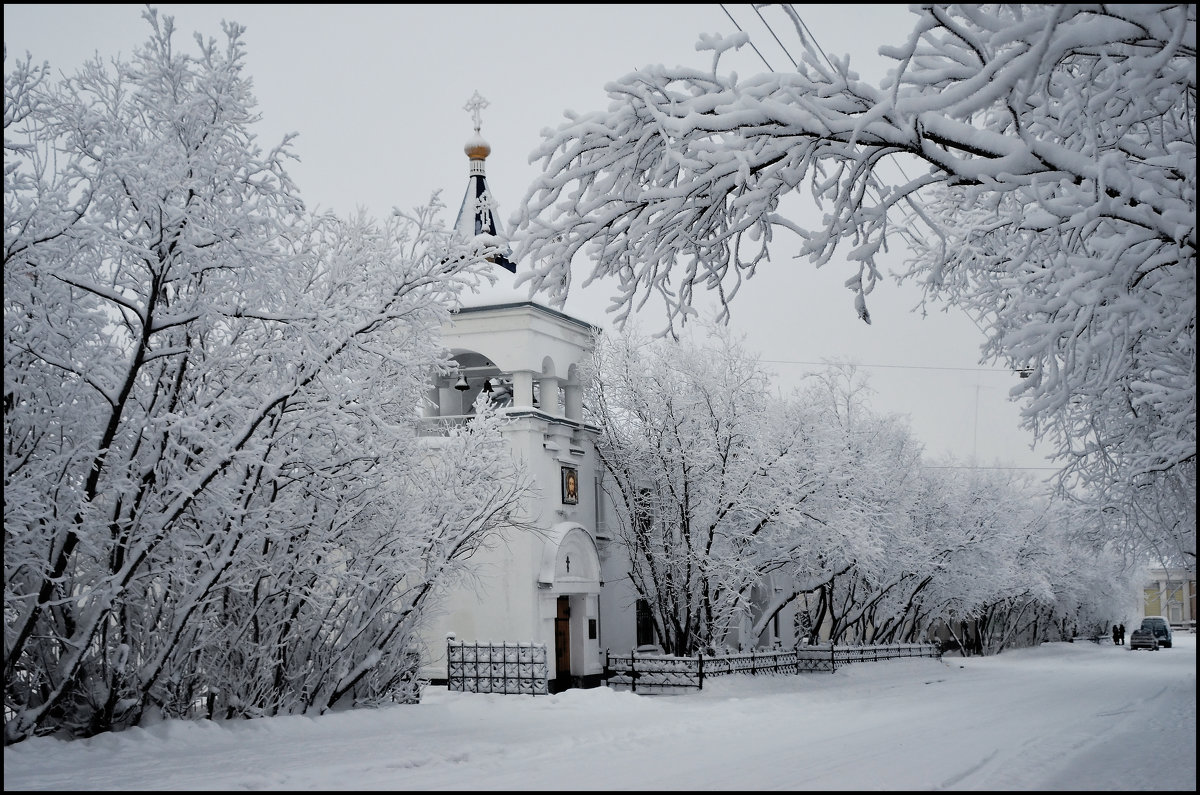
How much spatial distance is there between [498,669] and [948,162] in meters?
18.5

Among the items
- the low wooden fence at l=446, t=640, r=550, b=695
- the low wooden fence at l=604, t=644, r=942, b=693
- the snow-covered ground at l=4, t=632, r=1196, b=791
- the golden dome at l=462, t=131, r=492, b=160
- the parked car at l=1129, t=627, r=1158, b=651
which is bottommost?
the parked car at l=1129, t=627, r=1158, b=651

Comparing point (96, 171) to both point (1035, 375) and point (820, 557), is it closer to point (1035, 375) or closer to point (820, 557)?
point (1035, 375)

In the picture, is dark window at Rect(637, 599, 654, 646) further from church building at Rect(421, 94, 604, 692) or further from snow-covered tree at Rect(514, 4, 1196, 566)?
snow-covered tree at Rect(514, 4, 1196, 566)

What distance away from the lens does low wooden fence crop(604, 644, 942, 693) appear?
26.6m

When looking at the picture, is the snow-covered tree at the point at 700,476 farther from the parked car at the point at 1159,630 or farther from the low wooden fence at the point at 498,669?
the parked car at the point at 1159,630

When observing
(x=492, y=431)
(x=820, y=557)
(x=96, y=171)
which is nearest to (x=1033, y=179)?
(x=96, y=171)

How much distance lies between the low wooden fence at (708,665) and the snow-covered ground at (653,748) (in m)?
4.26

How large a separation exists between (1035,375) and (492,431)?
41.1 feet

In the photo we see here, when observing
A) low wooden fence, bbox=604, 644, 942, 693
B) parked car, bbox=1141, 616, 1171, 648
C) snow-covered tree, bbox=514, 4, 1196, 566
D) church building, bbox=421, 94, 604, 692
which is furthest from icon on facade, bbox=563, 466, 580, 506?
parked car, bbox=1141, 616, 1171, 648

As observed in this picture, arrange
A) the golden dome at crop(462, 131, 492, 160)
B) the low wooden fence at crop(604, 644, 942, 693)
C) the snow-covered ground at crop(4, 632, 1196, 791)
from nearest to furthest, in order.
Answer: the snow-covered ground at crop(4, 632, 1196, 791) < the low wooden fence at crop(604, 644, 942, 693) < the golden dome at crop(462, 131, 492, 160)

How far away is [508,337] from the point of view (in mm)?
28312

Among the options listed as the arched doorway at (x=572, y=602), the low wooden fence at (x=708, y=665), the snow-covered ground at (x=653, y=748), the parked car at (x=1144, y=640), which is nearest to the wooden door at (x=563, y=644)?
the arched doorway at (x=572, y=602)

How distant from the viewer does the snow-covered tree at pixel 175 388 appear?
1126cm

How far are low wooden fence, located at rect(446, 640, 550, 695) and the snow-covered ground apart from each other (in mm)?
1800
